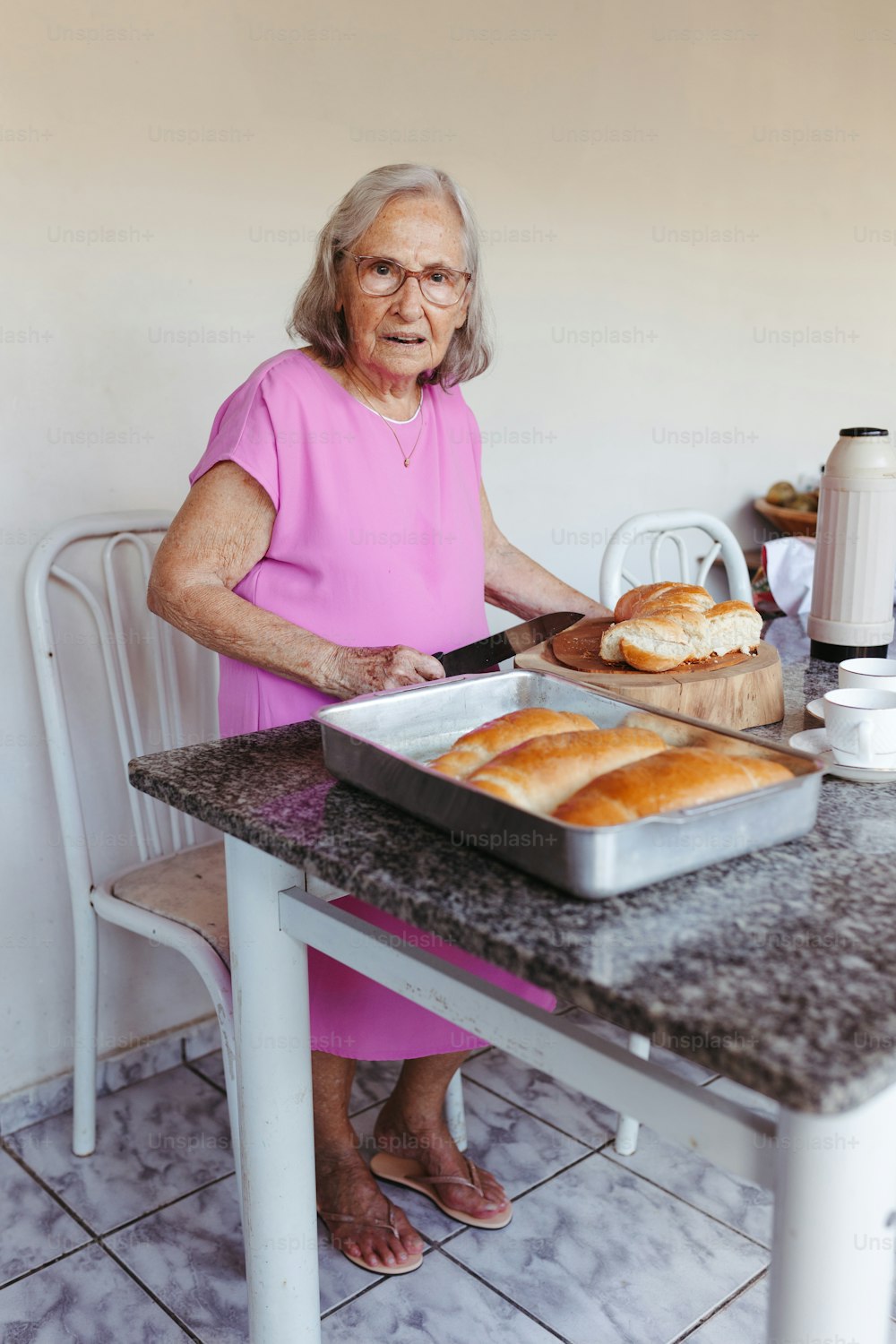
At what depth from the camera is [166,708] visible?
2008 mm

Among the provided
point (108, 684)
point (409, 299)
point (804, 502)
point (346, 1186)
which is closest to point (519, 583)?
point (409, 299)

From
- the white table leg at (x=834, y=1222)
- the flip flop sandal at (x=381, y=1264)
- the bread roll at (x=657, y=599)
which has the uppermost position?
the bread roll at (x=657, y=599)

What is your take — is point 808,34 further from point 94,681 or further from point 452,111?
point 94,681

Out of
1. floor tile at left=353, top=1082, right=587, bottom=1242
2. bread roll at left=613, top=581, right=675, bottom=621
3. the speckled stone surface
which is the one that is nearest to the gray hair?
bread roll at left=613, top=581, right=675, bottom=621

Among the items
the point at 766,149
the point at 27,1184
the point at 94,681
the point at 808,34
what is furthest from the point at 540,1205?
the point at 808,34

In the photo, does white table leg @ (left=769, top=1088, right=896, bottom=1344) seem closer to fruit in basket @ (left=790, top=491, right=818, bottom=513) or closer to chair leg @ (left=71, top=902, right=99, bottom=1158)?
chair leg @ (left=71, top=902, right=99, bottom=1158)

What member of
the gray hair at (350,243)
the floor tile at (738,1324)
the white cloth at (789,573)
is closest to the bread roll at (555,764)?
the gray hair at (350,243)

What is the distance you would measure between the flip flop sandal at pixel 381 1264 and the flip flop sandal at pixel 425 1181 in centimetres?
10

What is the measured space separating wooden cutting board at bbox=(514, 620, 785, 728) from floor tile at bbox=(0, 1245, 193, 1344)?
1089mm

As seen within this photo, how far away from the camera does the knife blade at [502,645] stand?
1370 millimetres

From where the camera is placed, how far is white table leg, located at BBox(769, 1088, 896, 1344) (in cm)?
67

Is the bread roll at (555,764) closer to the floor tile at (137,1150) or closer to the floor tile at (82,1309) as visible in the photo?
the floor tile at (82,1309)

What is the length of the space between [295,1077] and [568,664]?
1.76 ft

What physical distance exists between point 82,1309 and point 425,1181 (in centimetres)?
54
